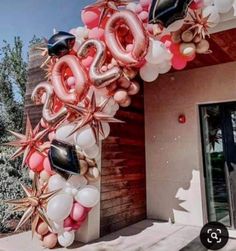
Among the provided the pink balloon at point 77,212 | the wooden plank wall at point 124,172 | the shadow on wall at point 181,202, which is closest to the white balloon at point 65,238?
the pink balloon at point 77,212

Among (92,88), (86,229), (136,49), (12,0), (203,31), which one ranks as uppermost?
(12,0)

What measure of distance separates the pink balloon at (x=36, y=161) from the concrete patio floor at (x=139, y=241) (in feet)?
3.58

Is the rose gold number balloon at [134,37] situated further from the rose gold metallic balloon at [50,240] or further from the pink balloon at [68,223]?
the rose gold metallic balloon at [50,240]

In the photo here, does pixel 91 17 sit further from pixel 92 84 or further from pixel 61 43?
pixel 92 84

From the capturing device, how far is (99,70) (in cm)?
346

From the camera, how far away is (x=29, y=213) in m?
3.36

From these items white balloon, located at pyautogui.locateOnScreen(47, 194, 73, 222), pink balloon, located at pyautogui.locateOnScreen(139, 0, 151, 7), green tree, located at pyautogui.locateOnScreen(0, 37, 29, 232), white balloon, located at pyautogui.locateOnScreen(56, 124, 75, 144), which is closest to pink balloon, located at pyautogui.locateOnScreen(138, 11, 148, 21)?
pink balloon, located at pyautogui.locateOnScreen(139, 0, 151, 7)

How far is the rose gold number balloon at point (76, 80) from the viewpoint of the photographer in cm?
→ 347

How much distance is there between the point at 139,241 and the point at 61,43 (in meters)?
3.11

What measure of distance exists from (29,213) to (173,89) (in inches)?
140

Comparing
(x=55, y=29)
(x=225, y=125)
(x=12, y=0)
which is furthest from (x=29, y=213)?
(x=12, y=0)

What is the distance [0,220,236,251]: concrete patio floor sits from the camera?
358 centimetres

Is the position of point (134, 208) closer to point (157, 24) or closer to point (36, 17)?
point (157, 24)

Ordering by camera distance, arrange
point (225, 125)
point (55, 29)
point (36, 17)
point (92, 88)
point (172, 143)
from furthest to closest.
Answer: point (36, 17) < point (172, 143) < point (225, 125) < point (55, 29) < point (92, 88)
